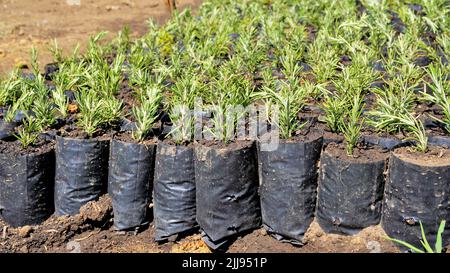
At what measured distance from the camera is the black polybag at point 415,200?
3561 millimetres

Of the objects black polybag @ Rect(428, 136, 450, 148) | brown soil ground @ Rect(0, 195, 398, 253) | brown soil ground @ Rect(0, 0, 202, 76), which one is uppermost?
brown soil ground @ Rect(0, 0, 202, 76)

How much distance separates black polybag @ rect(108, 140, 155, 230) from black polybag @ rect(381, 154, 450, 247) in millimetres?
1538

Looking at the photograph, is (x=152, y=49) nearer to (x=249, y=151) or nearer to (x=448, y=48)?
(x=249, y=151)

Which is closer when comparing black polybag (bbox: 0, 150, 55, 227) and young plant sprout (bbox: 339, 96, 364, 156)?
young plant sprout (bbox: 339, 96, 364, 156)

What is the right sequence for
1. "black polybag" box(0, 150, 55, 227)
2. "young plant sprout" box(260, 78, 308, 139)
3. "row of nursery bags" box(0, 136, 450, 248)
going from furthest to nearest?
"black polybag" box(0, 150, 55, 227) → "young plant sprout" box(260, 78, 308, 139) → "row of nursery bags" box(0, 136, 450, 248)

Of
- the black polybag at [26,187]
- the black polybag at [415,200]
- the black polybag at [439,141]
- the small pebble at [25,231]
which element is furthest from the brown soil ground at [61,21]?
the black polybag at [415,200]

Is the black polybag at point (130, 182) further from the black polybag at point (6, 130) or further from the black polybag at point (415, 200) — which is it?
the black polybag at point (415, 200)

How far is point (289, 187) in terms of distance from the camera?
12.8 ft

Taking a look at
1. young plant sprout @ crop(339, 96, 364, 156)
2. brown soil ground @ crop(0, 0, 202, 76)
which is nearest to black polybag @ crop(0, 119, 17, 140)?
young plant sprout @ crop(339, 96, 364, 156)

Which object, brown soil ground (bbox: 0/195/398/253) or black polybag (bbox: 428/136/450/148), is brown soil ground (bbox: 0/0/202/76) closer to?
brown soil ground (bbox: 0/195/398/253)

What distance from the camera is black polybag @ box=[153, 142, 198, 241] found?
404cm

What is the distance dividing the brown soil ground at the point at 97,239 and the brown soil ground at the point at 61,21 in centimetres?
361

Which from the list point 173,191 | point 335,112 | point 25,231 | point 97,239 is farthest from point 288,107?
point 25,231
